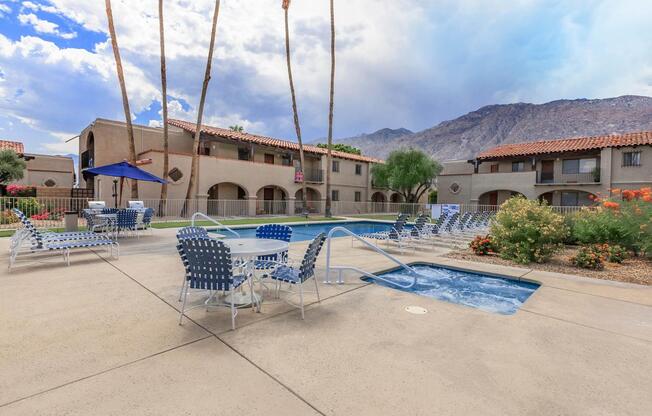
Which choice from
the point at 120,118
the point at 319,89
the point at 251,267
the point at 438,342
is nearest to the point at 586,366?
the point at 438,342

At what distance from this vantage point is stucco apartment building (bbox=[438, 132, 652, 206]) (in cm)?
2311

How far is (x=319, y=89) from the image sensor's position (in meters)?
24.6

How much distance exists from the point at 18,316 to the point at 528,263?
29.9ft

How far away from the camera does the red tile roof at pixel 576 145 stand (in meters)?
23.1

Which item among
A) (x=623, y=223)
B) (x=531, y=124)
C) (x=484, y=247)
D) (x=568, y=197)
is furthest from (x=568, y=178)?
(x=531, y=124)

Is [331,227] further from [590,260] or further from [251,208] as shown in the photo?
[590,260]

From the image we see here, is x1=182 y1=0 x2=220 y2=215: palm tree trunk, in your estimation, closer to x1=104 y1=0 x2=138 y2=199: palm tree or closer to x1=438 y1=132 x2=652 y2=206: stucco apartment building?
x1=104 y1=0 x2=138 y2=199: palm tree

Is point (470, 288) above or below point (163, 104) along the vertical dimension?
below

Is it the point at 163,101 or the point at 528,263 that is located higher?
the point at 163,101

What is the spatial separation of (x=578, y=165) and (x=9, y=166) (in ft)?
137

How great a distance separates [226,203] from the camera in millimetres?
21609

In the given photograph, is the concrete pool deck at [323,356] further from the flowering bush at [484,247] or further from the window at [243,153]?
the window at [243,153]

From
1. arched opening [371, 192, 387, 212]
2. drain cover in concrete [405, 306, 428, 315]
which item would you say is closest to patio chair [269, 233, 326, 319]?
drain cover in concrete [405, 306, 428, 315]

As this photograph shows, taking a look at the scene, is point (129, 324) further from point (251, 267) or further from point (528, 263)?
point (528, 263)
